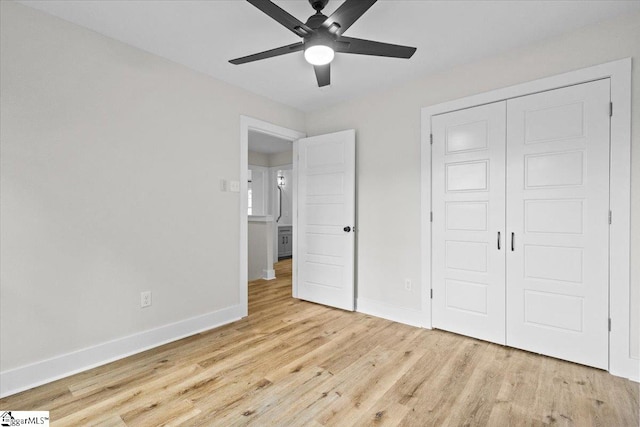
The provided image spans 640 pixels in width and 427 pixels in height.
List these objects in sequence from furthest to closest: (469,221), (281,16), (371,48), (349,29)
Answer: (469,221) → (349,29) → (371,48) → (281,16)

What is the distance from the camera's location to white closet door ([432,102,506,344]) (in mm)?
2584

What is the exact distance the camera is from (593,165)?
2.17 metres

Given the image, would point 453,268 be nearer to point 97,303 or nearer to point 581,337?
point 581,337

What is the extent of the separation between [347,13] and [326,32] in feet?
0.56

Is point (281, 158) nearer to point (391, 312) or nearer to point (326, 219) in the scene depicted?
point (326, 219)

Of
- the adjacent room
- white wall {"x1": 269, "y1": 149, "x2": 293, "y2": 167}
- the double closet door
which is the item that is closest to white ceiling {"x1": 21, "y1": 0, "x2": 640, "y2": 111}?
the adjacent room

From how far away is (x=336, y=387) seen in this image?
1.97 m

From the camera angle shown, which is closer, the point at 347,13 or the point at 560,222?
the point at 347,13

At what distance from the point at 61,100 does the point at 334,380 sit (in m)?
2.72

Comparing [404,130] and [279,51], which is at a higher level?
[279,51]

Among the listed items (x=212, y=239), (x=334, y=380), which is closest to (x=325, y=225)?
(x=212, y=239)

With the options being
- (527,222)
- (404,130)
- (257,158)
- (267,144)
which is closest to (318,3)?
(404,130)

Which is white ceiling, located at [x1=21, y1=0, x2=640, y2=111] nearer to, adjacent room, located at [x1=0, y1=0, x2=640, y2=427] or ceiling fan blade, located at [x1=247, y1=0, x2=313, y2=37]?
adjacent room, located at [x1=0, y1=0, x2=640, y2=427]

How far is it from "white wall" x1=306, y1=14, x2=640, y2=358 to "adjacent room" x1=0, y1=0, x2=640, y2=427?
0.06 feet
